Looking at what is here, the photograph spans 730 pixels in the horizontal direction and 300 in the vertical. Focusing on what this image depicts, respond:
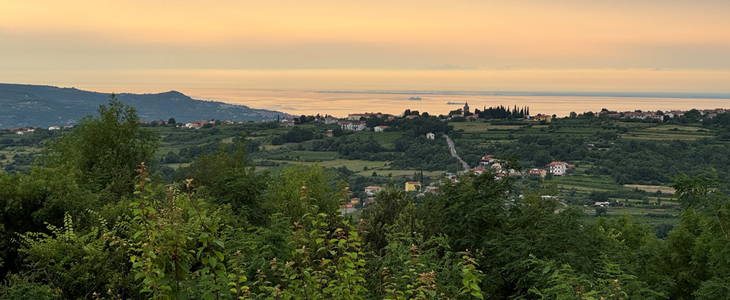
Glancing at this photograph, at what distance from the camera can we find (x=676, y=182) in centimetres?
1201

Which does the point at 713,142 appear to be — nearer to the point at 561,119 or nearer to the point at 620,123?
the point at 620,123

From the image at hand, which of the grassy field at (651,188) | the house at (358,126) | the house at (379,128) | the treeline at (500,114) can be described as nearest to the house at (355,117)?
the house at (358,126)

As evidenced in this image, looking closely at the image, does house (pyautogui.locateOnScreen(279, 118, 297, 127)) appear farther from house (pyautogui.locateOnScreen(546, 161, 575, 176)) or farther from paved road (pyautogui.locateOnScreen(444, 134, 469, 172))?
house (pyautogui.locateOnScreen(546, 161, 575, 176))

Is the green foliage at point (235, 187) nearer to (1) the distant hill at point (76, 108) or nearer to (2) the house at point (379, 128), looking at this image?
(2) the house at point (379, 128)

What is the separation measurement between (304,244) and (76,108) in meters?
174

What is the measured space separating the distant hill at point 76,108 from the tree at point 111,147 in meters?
124

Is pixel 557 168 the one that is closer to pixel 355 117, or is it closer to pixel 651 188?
pixel 651 188

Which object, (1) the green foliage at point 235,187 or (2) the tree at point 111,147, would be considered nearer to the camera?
(2) the tree at point 111,147

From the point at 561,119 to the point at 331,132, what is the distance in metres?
56.6

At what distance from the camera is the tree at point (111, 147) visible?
2189 centimetres

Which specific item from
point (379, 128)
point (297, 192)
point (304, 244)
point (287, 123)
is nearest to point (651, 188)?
point (297, 192)

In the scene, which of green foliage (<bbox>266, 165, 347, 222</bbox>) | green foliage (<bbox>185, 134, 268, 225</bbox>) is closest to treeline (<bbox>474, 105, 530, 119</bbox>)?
green foliage (<bbox>266, 165, 347, 222</bbox>)

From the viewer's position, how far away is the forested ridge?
4629 mm

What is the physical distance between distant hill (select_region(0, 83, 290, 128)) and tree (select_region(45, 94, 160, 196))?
Answer: 124363 millimetres
